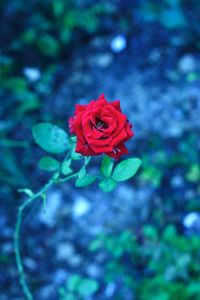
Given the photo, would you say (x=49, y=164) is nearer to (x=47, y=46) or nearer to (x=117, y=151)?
(x=117, y=151)

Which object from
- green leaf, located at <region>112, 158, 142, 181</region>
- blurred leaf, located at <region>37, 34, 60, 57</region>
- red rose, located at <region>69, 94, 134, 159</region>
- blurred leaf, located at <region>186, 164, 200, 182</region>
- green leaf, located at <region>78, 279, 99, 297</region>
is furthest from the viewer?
blurred leaf, located at <region>37, 34, 60, 57</region>

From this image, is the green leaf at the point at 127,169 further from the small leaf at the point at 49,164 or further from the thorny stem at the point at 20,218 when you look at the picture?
the small leaf at the point at 49,164

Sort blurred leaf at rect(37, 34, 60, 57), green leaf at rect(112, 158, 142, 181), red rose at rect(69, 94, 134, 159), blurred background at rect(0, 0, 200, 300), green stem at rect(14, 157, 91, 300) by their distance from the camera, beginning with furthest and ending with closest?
blurred leaf at rect(37, 34, 60, 57), blurred background at rect(0, 0, 200, 300), green stem at rect(14, 157, 91, 300), green leaf at rect(112, 158, 142, 181), red rose at rect(69, 94, 134, 159)

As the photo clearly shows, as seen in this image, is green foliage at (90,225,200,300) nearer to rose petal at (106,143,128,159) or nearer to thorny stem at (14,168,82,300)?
thorny stem at (14,168,82,300)

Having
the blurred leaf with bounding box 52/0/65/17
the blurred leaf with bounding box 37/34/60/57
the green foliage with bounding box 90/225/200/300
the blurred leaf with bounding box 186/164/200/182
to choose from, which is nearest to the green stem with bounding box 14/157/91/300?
the green foliage with bounding box 90/225/200/300

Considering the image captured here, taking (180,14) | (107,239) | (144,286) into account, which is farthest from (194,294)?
(180,14)
